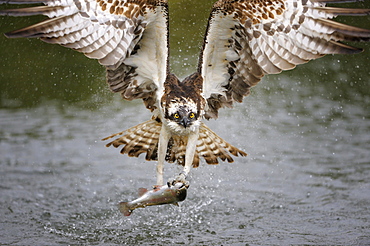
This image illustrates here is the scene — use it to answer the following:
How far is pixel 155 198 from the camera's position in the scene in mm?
4707

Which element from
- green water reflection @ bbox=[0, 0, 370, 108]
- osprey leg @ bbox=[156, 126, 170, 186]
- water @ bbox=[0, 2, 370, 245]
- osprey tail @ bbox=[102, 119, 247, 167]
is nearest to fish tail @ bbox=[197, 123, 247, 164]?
osprey tail @ bbox=[102, 119, 247, 167]

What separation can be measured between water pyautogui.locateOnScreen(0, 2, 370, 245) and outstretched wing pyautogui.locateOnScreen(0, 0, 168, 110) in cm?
166

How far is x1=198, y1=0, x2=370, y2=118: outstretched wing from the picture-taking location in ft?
15.2

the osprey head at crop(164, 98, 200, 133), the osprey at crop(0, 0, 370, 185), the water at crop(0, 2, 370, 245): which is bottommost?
the water at crop(0, 2, 370, 245)

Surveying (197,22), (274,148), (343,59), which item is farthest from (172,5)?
(274,148)

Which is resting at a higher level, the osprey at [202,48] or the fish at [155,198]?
the osprey at [202,48]

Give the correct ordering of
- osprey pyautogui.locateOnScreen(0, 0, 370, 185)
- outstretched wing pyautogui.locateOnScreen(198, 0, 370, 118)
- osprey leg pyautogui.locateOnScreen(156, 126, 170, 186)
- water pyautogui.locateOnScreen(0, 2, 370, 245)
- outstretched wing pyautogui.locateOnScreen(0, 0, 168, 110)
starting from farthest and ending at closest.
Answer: water pyautogui.locateOnScreen(0, 2, 370, 245) < osprey leg pyautogui.locateOnScreen(156, 126, 170, 186) < outstretched wing pyautogui.locateOnScreen(198, 0, 370, 118) < osprey pyautogui.locateOnScreen(0, 0, 370, 185) < outstretched wing pyautogui.locateOnScreen(0, 0, 168, 110)

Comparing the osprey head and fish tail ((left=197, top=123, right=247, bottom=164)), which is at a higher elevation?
the osprey head

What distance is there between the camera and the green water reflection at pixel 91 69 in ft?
32.5

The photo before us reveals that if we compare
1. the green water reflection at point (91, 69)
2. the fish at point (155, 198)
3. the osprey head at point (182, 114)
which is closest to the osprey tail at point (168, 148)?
the osprey head at point (182, 114)

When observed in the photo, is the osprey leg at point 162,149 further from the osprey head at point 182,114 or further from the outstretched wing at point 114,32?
the outstretched wing at point 114,32

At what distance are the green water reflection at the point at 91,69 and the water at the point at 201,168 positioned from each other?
0.04m

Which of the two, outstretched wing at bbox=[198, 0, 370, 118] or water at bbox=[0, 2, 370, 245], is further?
water at bbox=[0, 2, 370, 245]

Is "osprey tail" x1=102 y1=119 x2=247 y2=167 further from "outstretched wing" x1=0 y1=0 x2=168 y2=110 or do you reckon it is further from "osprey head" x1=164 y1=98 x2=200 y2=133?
"osprey head" x1=164 y1=98 x2=200 y2=133
